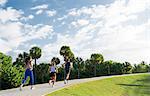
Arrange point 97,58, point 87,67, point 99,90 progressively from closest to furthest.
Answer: point 99,90 < point 87,67 < point 97,58

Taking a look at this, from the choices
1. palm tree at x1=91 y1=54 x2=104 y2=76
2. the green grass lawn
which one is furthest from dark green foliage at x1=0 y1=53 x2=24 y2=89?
palm tree at x1=91 y1=54 x2=104 y2=76

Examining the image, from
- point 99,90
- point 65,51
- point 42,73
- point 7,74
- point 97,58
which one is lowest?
point 99,90

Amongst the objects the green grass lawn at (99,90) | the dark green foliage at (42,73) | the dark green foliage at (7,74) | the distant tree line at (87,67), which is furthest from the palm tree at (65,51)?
the dark green foliage at (7,74)

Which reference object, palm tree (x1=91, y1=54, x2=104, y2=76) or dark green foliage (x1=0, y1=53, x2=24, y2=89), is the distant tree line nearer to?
palm tree (x1=91, y1=54, x2=104, y2=76)

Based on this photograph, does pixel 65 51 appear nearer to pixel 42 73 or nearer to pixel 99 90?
pixel 42 73

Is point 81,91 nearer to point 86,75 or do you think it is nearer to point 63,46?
point 86,75

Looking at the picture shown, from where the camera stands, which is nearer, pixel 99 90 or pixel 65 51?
pixel 99 90

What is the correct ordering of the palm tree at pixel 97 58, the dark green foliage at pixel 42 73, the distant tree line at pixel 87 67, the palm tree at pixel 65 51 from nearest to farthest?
1. the dark green foliage at pixel 42 73
2. the distant tree line at pixel 87 67
3. the palm tree at pixel 97 58
4. the palm tree at pixel 65 51

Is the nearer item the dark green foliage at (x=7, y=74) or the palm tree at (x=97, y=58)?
the dark green foliage at (x=7, y=74)

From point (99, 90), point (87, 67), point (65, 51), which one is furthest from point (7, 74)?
point (65, 51)

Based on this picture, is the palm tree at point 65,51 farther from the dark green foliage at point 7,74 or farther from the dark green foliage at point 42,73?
the dark green foliage at point 7,74

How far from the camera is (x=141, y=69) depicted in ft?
198

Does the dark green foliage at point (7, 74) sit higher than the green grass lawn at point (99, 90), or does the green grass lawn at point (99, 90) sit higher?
the dark green foliage at point (7, 74)

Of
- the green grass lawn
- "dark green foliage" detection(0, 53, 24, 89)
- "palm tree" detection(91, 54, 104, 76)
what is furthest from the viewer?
"palm tree" detection(91, 54, 104, 76)
